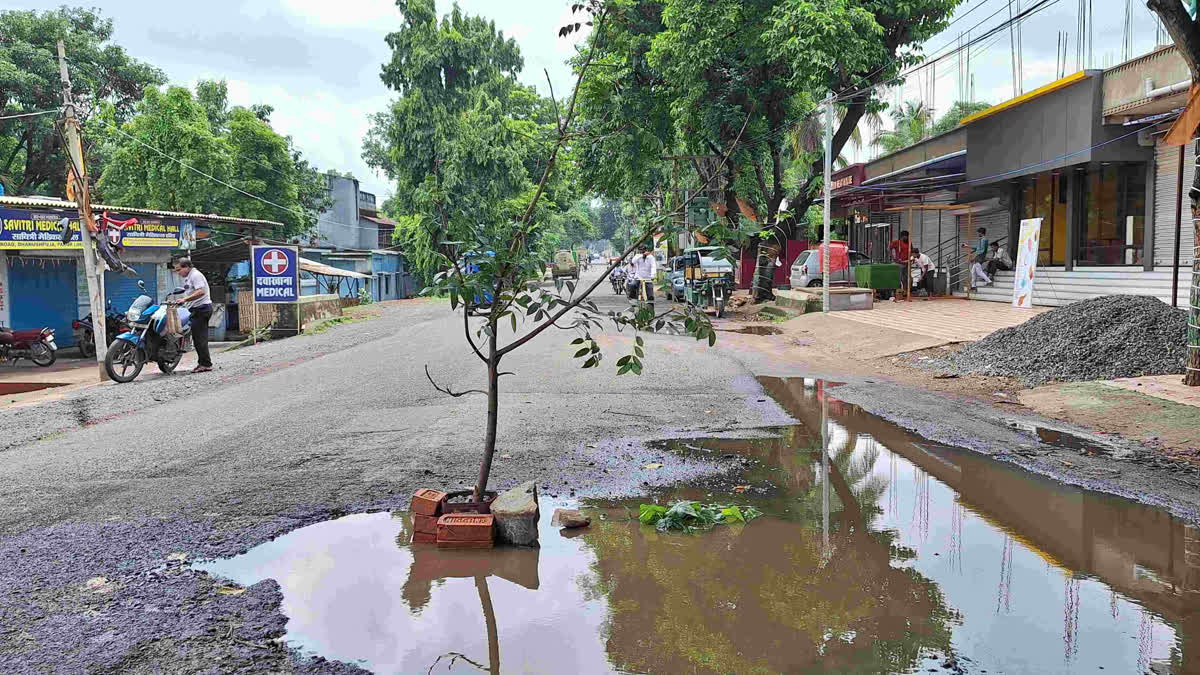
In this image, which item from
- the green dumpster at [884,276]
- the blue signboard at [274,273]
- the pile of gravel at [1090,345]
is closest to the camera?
the pile of gravel at [1090,345]

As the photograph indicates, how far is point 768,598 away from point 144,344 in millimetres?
11526

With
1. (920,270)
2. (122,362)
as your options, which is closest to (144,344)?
(122,362)

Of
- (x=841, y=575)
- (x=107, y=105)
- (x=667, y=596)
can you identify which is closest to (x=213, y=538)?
(x=667, y=596)

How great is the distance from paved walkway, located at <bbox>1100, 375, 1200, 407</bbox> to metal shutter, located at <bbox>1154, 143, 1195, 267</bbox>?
29.5 ft

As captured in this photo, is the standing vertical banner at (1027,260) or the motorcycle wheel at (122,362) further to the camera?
the standing vertical banner at (1027,260)

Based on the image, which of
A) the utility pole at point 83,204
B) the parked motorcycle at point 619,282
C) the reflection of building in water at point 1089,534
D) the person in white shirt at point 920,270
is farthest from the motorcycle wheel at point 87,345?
the parked motorcycle at point 619,282

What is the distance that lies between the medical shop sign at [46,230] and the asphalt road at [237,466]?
6.23m

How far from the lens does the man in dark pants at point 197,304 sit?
1275 cm

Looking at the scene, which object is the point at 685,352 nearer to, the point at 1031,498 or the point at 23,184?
the point at 1031,498

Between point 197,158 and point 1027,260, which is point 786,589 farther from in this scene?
point 197,158

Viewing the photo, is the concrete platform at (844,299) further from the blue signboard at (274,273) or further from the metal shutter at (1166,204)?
the blue signboard at (274,273)

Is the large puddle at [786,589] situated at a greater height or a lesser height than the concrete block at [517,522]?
lesser

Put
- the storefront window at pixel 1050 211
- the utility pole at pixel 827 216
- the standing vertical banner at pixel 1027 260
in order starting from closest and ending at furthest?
1. the standing vertical banner at pixel 1027 260
2. the utility pole at pixel 827 216
3. the storefront window at pixel 1050 211

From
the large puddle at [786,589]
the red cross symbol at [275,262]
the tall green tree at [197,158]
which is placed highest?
the tall green tree at [197,158]
